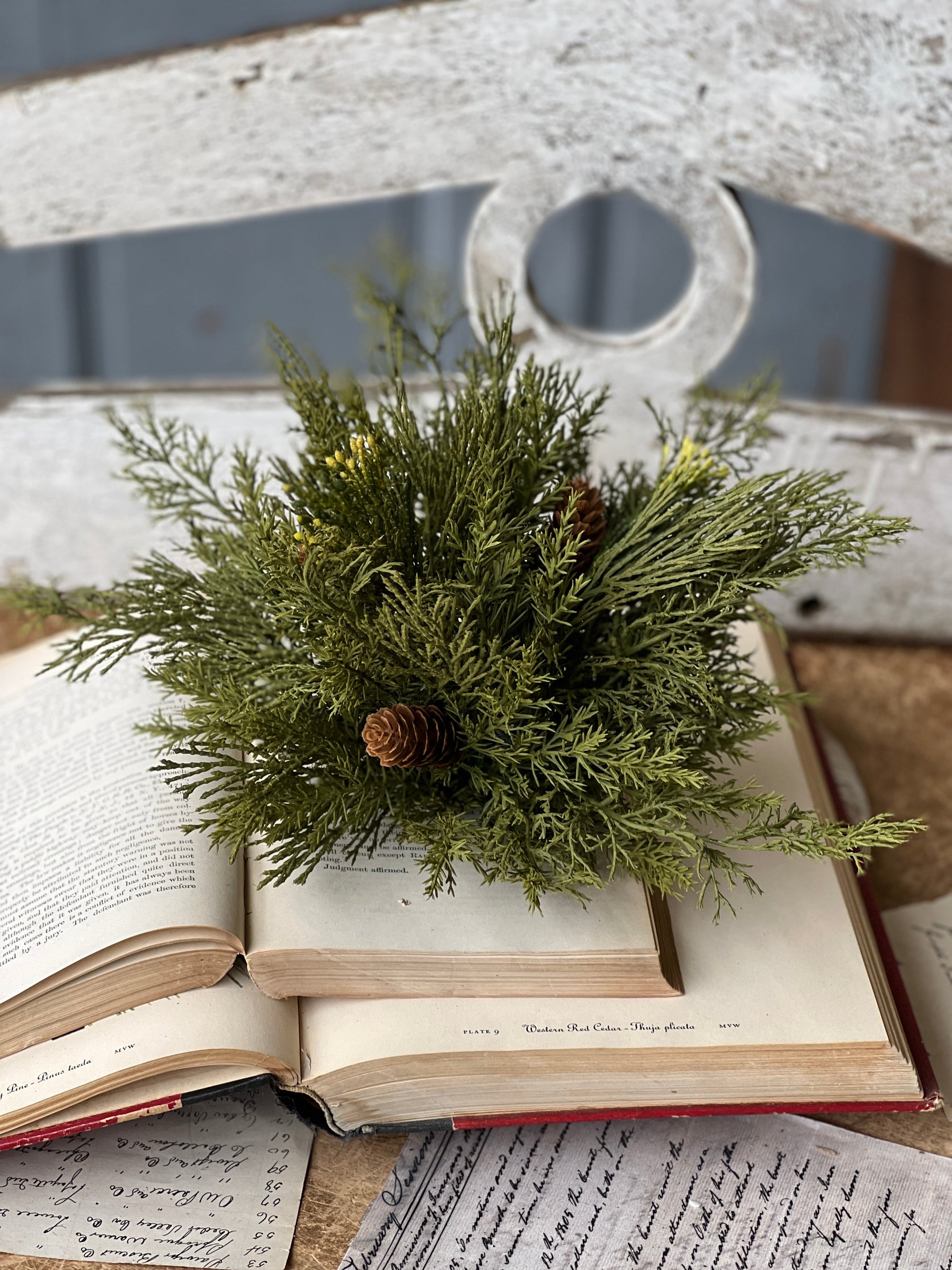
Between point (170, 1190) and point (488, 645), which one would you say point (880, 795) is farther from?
point (170, 1190)

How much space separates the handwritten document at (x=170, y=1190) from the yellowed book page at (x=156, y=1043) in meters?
0.05

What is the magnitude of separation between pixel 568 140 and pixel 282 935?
2.06 ft

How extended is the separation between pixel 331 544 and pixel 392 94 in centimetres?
48

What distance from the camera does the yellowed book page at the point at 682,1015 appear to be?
22.0 inches

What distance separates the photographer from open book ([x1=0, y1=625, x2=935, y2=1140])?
1.82 ft

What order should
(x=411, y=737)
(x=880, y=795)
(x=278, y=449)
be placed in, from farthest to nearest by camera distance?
1. (x=278, y=449)
2. (x=880, y=795)
3. (x=411, y=737)

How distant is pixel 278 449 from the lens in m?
0.98

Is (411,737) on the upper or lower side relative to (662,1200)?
upper

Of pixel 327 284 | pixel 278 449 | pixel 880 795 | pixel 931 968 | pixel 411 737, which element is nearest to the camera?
pixel 411 737

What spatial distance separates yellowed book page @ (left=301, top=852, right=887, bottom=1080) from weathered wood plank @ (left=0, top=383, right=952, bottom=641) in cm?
46

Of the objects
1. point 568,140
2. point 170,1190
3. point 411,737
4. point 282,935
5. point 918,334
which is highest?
point 568,140

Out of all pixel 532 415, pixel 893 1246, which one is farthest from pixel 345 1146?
pixel 532 415

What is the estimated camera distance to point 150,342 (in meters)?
2.31

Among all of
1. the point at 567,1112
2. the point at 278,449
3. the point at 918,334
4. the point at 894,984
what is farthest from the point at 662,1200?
the point at 918,334
